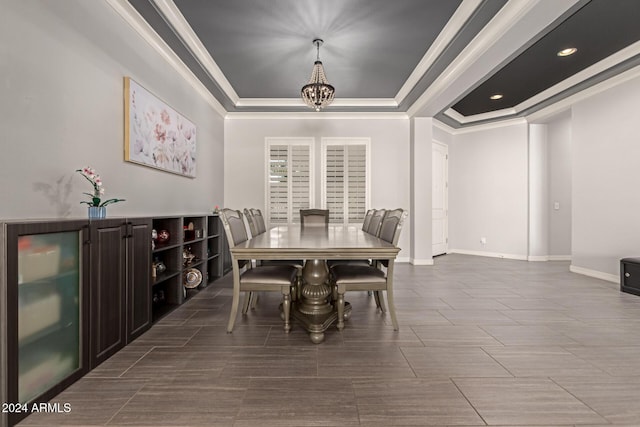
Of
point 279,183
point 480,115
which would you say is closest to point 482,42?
point 480,115

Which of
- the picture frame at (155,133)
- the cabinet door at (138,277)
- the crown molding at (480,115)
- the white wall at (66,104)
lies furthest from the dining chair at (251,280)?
the crown molding at (480,115)

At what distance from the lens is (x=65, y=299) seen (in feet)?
4.83

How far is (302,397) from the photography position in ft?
4.66

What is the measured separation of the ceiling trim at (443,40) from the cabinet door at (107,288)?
11.1 feet

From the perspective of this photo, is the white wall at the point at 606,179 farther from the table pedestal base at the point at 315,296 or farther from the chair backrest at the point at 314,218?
the table pedestal base at the point at 315,296

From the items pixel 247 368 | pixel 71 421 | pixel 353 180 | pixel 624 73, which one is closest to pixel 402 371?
pixel 247 368

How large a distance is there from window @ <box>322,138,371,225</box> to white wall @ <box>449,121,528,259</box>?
2.31 m

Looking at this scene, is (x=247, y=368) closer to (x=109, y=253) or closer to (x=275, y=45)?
(x=109, y=253)

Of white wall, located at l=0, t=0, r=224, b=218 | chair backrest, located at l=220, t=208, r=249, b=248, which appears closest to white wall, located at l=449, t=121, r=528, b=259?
chair backrest, located at l=220, t=208, r=249, b=248

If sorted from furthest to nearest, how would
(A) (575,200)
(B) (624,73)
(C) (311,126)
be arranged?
1. (C) (311,126)
2. (A) (575,200)
3. (B) (624,73)

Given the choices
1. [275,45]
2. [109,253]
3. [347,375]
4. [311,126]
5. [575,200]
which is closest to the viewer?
[347,375]

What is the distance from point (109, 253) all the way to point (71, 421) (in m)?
0.87

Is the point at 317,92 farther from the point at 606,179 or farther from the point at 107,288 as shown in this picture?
the point at 606,179

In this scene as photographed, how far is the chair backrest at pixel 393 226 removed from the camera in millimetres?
2200
